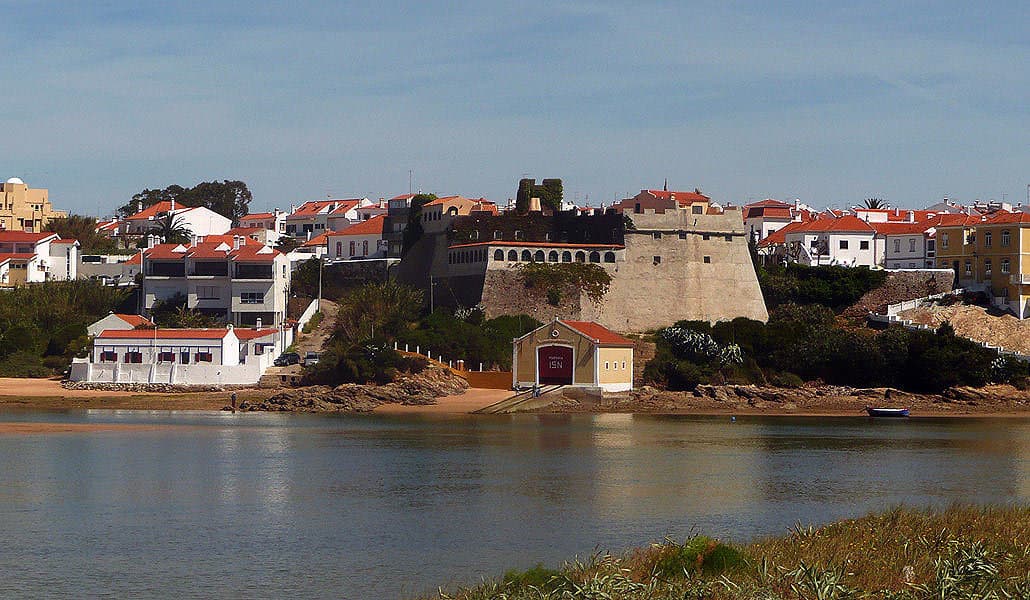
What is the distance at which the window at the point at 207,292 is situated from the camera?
80.1 metres

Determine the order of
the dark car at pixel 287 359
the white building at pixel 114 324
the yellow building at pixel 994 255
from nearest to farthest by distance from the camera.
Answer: the dark car at pixel 287 359 < the white building at pixel 114 324 < the yellow building at pixel 994 255

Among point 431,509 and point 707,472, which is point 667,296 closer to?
point 707,472

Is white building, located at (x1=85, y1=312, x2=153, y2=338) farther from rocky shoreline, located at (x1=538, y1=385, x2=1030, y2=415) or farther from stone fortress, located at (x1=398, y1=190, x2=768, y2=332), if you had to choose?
rocky shoreline, located at (x1=538, y1=385, x2=1030, y2=415)

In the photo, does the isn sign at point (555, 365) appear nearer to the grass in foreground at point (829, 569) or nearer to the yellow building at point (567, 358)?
the yellow building at point (567, 358)

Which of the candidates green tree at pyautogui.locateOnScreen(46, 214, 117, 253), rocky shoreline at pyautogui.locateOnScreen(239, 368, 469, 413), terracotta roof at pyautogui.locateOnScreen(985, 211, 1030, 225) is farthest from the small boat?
green tree at pyautogui.locateOnScreen(46, 214, 117, 253)

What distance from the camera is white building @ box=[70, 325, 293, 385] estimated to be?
70.7 meters

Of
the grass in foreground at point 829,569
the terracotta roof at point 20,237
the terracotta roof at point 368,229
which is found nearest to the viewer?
the grass in foreground at point 829,569

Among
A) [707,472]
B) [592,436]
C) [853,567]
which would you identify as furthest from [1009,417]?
[853,567]

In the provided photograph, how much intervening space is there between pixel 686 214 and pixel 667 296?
194 inches

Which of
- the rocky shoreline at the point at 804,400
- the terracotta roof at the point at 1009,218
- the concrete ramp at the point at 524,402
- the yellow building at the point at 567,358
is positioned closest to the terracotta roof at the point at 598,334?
the yellow building at the point at 567,358

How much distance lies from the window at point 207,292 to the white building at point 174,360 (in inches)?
345

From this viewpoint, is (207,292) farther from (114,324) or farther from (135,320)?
(114,324)

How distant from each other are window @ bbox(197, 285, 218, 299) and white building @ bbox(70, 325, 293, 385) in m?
8.76

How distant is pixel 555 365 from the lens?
222ft
